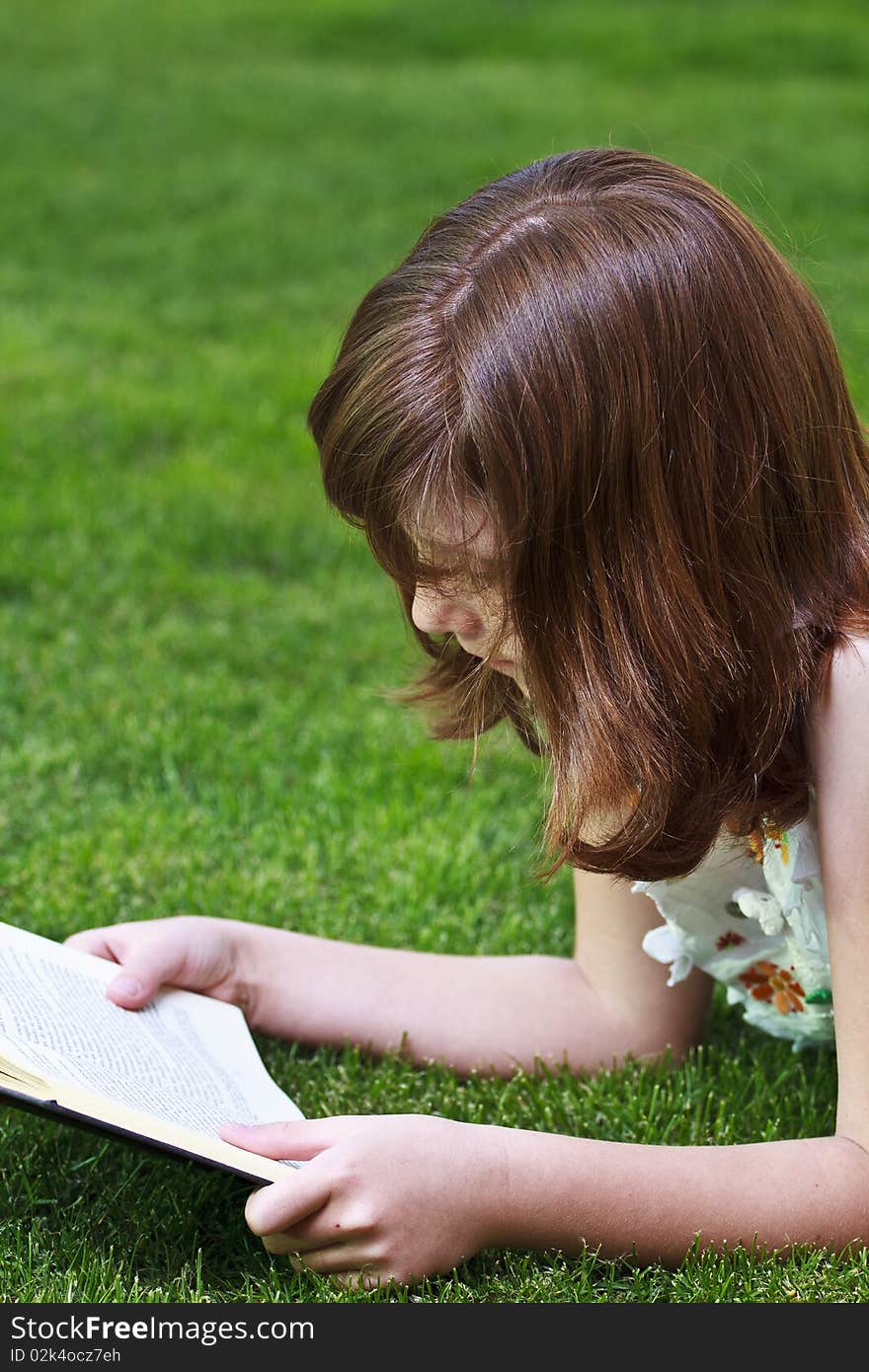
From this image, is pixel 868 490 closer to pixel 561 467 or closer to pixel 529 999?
pixel 561 467

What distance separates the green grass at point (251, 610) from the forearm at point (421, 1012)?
0.14 feet

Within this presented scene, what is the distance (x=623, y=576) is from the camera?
1.29 meters

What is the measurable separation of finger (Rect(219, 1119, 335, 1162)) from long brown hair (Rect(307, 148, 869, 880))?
0.34 m

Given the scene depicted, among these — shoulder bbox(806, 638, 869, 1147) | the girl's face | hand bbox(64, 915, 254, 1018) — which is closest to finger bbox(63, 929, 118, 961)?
hand bbox(64, 915, 254, 1018)

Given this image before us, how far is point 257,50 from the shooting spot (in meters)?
8.89

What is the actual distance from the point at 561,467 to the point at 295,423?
279 cm

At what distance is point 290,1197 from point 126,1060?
0.82 ft

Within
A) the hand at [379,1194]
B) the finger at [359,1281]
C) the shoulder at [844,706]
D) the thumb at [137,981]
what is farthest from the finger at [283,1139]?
the shoulder at [844,706]

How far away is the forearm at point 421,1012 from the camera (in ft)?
5.83

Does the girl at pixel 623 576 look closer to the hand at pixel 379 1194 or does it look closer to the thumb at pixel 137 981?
the hand at pixel 379 1194

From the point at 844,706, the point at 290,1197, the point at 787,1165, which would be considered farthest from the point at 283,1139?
the point at 844,706

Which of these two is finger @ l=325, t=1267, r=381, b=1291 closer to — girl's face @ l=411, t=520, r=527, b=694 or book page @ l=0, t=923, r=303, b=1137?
book page @ l=0, t=923, r=303, b=1137

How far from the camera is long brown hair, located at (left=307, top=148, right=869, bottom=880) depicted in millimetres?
1255

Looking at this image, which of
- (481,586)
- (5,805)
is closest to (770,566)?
(481,586)
